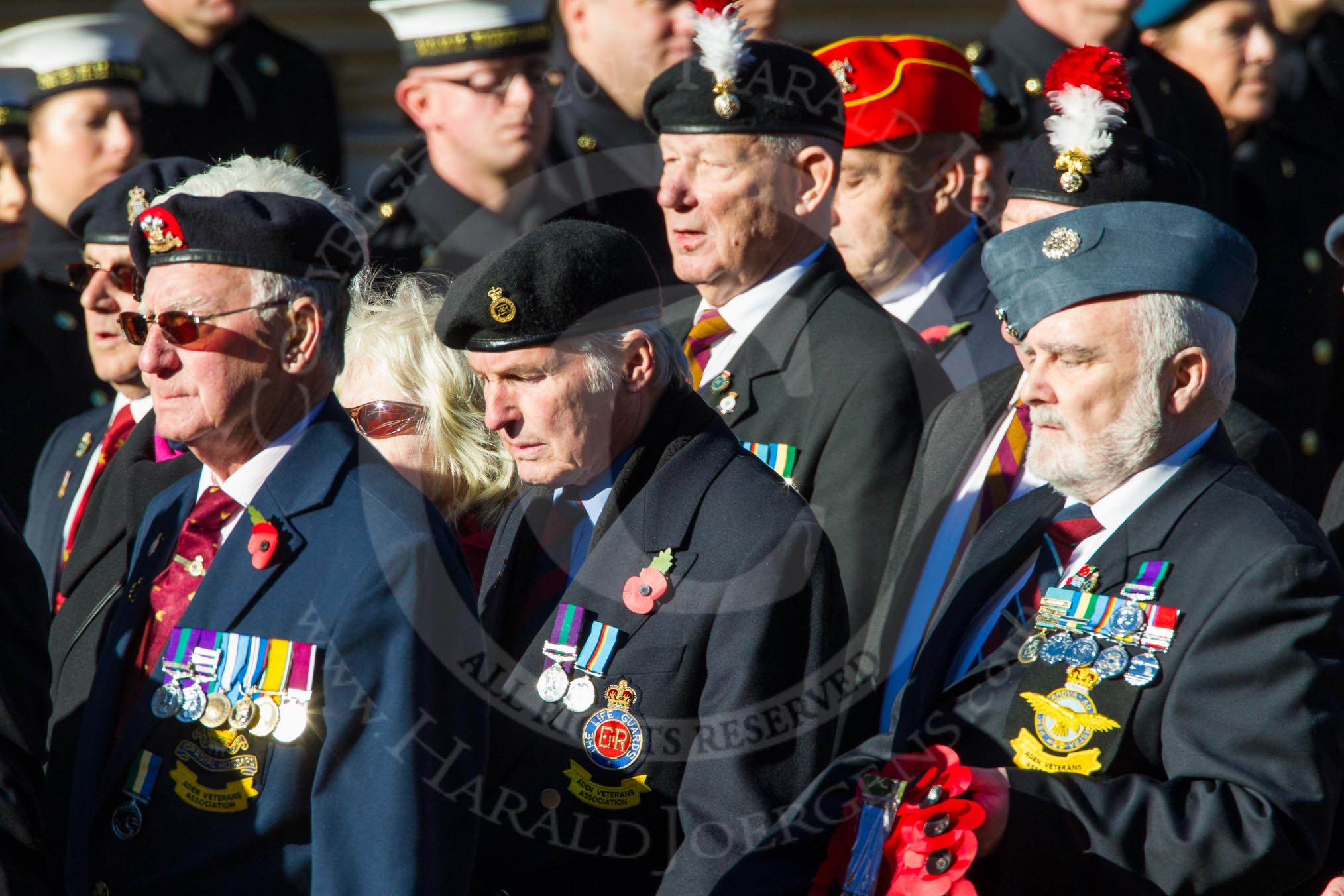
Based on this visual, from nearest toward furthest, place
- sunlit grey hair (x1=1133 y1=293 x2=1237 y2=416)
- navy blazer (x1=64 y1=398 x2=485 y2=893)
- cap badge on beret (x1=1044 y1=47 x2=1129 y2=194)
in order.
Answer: navy blazer (x1=64 y1=398 x2=485 y2=893), sunlit grey hair (x1=1133 y1=293 x2=1237 y2=416), cap badge on beret (x1=1044 y1=47 x2=1129 y2=194)

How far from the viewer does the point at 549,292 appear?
131 inches

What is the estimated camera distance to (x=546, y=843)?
3.24 m

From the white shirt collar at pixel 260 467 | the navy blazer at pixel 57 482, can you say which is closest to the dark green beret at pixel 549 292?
the white shirt collar at pixel 260 467

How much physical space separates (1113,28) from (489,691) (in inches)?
134

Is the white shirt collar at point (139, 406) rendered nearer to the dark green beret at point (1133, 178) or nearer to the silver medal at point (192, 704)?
the silver medal at point (192, 704)

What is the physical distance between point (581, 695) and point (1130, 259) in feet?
4.36

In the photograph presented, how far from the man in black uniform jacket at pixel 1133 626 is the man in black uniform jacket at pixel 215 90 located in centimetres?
388

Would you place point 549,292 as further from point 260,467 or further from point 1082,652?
point 1082,652

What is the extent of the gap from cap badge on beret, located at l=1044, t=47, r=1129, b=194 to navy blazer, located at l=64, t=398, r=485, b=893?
1.78m

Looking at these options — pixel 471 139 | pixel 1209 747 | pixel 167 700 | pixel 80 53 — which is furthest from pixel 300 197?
pixel 80 53

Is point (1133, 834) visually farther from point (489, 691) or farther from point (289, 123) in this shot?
point (289, 123)

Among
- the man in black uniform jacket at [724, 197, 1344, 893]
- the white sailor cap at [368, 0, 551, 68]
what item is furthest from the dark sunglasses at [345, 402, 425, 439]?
the white sailor cap at [368, 0, 551, 68]

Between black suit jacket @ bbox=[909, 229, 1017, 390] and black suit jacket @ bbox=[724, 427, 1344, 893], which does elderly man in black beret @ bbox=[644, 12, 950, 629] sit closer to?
black suit jacket @ bbox=[909, 229, 1017, 390]

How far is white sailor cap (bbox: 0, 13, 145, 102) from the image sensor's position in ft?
19.6
